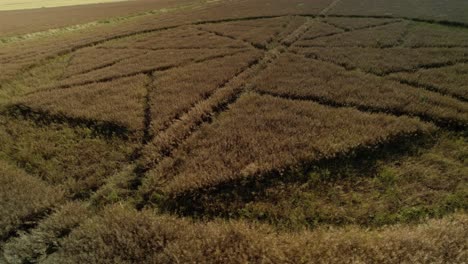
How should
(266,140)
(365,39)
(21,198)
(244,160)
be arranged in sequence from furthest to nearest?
(365,39)
(266,140)
(244,160)
(21,198)

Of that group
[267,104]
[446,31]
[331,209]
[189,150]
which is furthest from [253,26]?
[331,209]

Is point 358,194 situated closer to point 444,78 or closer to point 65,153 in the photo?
point 65,153

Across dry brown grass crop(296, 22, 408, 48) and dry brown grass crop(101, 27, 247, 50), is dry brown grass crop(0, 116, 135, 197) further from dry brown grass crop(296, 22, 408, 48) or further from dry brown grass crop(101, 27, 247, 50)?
dry brown grass crop(296, 22, 408, 48)

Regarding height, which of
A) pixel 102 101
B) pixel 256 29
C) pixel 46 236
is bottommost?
pixel 46 236

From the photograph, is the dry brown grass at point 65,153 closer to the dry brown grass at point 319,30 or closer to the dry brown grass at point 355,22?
the dry brown grass at point 319,30

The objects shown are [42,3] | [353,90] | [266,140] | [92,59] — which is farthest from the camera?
[42,3]

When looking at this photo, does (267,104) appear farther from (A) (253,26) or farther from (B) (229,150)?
(A) (253,26)

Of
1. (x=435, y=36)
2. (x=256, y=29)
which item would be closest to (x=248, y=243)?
(x=435, y=36)

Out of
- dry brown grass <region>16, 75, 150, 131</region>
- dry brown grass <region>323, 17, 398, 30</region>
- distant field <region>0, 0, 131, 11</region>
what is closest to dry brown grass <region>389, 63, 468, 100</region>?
dry brown grass <region>16, 75, 150, 131</region>
